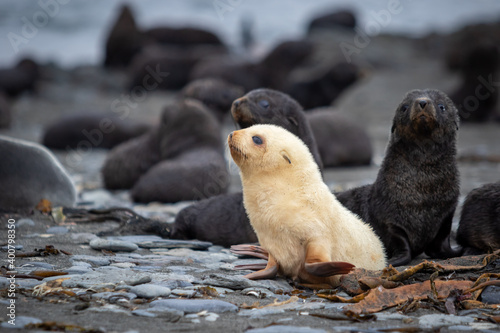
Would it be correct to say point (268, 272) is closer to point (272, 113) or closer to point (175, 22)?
point (272, 113)

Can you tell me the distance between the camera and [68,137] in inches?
511

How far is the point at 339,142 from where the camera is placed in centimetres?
1048

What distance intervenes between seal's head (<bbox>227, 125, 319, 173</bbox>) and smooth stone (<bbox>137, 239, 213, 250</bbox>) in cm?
116

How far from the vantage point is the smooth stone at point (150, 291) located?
313cm

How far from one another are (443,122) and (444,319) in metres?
1.89

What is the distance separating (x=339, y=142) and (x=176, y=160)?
3.43 m

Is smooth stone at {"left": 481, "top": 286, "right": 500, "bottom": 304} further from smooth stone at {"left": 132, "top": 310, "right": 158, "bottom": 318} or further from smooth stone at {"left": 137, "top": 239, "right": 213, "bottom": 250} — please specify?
smooth stone at {"left": 137, "top": 239, "right": 213, "bottom": 250}

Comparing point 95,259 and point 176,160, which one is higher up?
point 176,160

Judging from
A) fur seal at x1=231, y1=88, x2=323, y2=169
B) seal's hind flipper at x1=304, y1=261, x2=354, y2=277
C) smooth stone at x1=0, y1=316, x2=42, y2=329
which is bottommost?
smooth stone at x1=0, y1=316, x2=42, y2=329

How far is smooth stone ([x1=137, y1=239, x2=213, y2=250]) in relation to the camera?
473 cm

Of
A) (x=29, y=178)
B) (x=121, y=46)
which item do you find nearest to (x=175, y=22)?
(x=121, y=46)

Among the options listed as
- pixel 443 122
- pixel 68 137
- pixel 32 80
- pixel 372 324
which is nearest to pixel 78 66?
pixel 32 80

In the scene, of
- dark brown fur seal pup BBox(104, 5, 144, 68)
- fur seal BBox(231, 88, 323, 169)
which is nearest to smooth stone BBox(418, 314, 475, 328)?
fur seal BBox(231, 88, 323, 169)

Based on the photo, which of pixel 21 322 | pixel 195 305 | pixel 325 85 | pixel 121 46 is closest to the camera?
pixel 21 322
